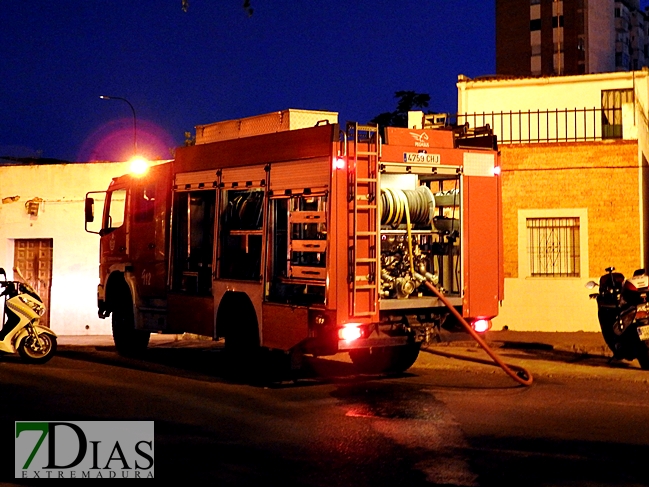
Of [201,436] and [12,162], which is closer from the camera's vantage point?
[201,436]

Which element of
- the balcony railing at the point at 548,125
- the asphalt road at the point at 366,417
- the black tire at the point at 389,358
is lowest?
the asphalt road at the point at 366,417

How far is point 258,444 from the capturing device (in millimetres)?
7438

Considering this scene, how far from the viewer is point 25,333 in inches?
502

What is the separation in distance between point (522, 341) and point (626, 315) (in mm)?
3348

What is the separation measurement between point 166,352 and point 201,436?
7.25 meters

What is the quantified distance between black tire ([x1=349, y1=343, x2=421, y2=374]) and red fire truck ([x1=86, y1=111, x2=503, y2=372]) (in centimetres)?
2

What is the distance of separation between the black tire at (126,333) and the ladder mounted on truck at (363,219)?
5.16 m

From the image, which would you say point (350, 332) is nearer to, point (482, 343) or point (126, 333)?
point (482, 343)

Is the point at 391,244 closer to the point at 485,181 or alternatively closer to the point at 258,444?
the point at 485,181

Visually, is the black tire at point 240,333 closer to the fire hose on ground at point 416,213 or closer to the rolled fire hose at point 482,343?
the fire hose on ground at point 416,213

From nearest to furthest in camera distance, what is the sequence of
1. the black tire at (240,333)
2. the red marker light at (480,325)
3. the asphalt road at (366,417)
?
the asphalt road at (366,417), the black tire at (240,333), the red marker light at (480,325)

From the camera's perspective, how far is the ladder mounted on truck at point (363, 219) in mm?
9742

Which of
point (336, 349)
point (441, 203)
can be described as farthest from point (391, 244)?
point (336, 349)

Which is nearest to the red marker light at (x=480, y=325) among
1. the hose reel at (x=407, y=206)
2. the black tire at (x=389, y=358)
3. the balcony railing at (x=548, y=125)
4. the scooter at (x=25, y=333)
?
the black tire at (x=389, y=358)
